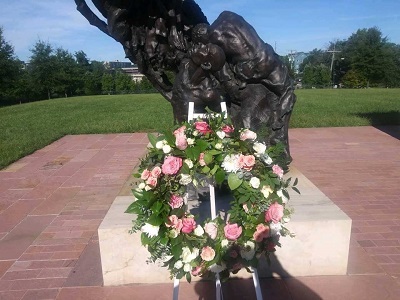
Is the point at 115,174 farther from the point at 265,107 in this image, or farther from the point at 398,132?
the point at 398,132

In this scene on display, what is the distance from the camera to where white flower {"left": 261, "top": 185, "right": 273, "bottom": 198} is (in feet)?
5.67

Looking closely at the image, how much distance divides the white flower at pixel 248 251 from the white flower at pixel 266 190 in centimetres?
26

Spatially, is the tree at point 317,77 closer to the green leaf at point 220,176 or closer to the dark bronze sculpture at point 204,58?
the dark bronze sculpture at point 204,58

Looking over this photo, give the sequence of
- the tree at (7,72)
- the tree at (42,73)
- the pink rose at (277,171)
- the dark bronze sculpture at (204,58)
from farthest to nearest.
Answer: the tree at (42,73), the tree at (7,72), the dark bronze sculpture at (204,58), the pink rose at (277,171)

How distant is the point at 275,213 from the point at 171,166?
55 cm

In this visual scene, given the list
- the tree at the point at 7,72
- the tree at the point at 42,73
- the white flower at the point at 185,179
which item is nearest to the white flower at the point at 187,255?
the white flower at the point at 185,179

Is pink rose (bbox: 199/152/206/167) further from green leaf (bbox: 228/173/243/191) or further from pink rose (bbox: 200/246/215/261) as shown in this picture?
pink rose (bbox: 200/246/215/261)

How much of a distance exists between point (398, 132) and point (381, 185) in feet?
15.3

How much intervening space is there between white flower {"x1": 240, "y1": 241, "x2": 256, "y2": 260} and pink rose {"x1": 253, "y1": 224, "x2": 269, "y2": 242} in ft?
0.13

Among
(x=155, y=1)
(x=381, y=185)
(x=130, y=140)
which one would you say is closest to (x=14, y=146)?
(x=130, y=140)

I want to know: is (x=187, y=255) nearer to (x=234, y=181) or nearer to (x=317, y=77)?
(x=234, y=181)

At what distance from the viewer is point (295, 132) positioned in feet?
28.7

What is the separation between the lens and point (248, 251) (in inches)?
70.5

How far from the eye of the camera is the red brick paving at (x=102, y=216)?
2547mm
